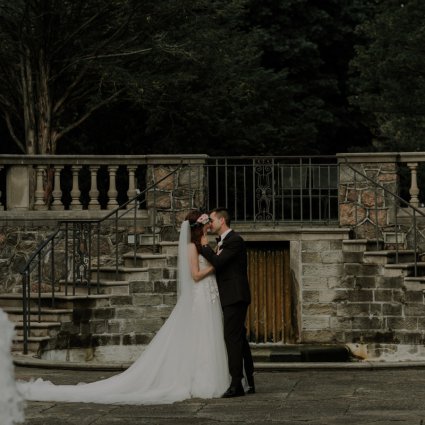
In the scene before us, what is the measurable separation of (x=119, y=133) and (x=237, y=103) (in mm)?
3220

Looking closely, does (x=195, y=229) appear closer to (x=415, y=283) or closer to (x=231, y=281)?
(x=231, y=281)

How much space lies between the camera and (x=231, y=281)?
41.8 ft

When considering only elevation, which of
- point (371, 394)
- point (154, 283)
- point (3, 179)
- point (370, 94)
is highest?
point (370, 94)

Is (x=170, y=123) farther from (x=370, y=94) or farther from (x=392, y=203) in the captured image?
(x=392, y=203)

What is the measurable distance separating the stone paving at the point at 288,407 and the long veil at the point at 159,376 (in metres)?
0.28

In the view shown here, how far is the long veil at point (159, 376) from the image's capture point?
12.2 m

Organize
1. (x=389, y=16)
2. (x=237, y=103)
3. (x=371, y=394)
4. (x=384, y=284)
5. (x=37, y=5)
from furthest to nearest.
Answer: (x=389, y=16), (x=237, y=103), (x=37, y=5), (x=384, y=284), (x=371, y=394)

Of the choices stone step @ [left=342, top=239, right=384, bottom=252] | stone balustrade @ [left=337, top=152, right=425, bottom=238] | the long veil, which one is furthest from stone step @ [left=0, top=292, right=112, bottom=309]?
the long veil

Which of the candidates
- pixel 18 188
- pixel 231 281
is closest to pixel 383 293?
pixel 18 188

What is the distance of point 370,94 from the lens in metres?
33.3

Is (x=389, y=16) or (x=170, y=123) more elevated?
(x=389, y=16)

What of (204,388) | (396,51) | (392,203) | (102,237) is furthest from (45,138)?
(204,388)

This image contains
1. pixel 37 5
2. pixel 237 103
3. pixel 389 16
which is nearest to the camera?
pixel 37 5

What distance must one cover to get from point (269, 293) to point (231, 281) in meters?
7.74
